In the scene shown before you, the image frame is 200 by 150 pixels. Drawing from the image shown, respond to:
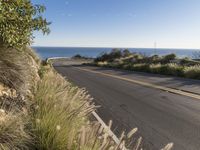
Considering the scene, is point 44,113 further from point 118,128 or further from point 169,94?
point 169,94

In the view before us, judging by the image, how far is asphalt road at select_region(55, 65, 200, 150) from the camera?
8.51m

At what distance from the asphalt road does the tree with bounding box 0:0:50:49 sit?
336 cm

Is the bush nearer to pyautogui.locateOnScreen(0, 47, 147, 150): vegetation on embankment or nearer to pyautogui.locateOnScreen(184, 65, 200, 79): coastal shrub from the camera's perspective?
pyautogui.locateOnScreen(184, 65, 200, 79): coastal shrub

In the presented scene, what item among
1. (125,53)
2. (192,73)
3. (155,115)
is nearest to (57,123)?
(155,115)

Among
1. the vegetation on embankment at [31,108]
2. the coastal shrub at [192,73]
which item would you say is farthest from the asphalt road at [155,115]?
the coastal shrub at [192,73]

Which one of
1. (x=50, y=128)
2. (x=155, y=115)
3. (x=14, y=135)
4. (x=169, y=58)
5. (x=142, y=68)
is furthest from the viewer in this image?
(x=169, y=58)

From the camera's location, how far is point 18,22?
359 inches

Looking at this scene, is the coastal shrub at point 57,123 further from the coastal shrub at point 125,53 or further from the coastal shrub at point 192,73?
the coastal shrub at point 125,53

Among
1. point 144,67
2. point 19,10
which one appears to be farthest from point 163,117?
point 144,67

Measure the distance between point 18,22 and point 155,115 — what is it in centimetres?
519

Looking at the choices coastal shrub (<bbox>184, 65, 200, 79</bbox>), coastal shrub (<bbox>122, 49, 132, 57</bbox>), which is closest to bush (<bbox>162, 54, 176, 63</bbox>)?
coastal shrub (<bbox>184, 65, 200, 79</bbox>)

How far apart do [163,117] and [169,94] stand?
5.77 m

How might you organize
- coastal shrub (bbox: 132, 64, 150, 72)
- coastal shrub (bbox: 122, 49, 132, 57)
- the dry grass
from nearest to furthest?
→ 1. the dry grass
2. coastal shrub (bbox: 132, 64, 150, 72)
3. coastal shrub (bbox: 122, 49, 132, 57)

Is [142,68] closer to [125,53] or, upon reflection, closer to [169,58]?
[169,58]
